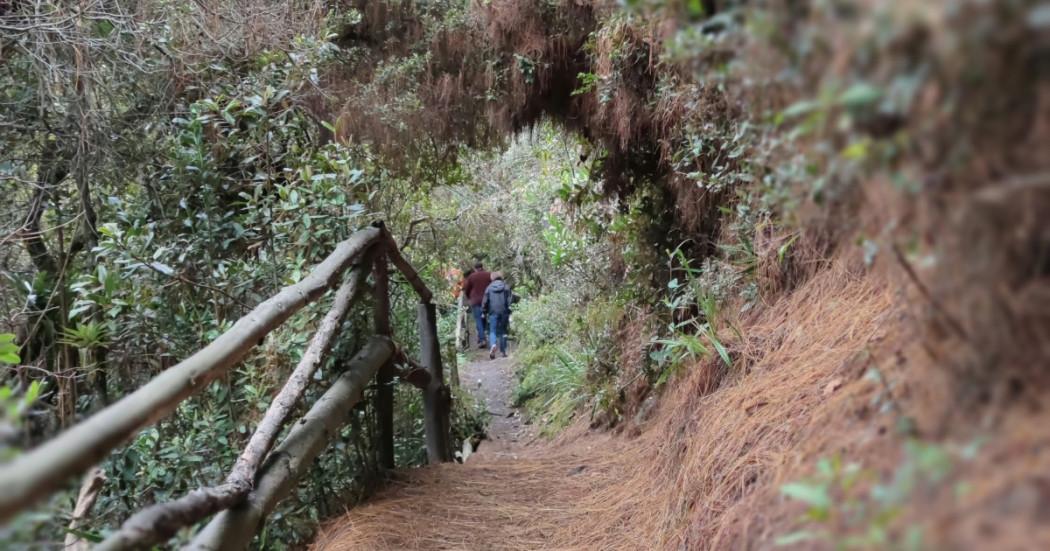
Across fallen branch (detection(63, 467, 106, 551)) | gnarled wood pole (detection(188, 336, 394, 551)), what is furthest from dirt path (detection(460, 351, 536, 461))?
fallen branch (detection(63, 467, 106, 551))

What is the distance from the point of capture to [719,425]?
283cm

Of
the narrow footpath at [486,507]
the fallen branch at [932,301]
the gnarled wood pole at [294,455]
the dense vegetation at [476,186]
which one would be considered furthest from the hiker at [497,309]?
the fallen branch at [932,301]

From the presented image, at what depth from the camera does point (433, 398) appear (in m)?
4.95

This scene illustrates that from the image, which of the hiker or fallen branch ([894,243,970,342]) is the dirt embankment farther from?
the hiker

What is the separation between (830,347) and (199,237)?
319 centimetres

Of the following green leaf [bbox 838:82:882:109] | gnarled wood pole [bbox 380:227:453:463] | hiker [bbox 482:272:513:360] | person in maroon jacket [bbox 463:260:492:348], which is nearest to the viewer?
green leaf [bbox 838:82:882:109]

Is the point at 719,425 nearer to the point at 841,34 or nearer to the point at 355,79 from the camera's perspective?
the point at 841,34

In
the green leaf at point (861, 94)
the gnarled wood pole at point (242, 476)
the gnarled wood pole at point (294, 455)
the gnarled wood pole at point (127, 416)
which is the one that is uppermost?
the green leaf at point (861, 94)

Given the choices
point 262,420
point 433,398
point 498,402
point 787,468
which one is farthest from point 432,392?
point 498,402

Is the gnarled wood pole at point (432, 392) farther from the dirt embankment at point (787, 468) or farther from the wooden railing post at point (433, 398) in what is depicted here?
the dirt embankment at point (787, 468)

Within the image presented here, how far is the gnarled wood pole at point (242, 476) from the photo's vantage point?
4.76 ft

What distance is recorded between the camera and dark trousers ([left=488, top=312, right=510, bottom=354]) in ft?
38.2

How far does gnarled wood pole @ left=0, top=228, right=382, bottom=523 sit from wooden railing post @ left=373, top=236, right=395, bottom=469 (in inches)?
35.8

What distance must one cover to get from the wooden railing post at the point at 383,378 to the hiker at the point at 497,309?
7.02 meters
